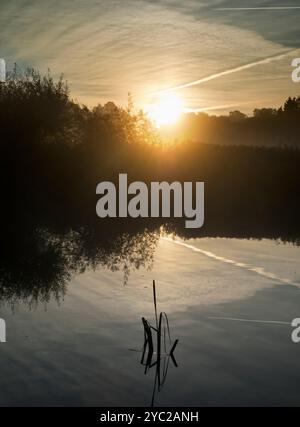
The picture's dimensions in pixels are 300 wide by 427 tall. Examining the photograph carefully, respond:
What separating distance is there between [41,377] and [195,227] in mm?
21343

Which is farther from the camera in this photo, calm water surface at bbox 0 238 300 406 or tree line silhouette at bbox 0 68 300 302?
tree line silhouette at bbox 0 68 300 302

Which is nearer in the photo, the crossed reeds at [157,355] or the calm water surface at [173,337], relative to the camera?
the calm water surface at [173,337]

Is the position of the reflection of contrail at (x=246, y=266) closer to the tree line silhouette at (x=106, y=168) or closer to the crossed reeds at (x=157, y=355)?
the tree line silhouette at (x=106, y=168)

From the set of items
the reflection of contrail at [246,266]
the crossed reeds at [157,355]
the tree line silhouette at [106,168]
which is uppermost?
the tree line silhouette at [106,168]

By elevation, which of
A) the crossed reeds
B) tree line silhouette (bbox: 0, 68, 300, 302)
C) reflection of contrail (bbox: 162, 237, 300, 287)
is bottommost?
the crossed reeds

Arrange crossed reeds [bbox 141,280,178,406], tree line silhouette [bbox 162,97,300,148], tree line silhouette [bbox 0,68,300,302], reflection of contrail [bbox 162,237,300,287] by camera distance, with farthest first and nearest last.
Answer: tree line silhouette [bbox 162,97,300,148] < tree line silhouette [bbox 0,68,300,302] < reflection of contrail [bbox 162,237,300,287] < crossed reeds [bbox 141,280,178,406]

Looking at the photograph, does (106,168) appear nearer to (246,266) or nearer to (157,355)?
(246,266)

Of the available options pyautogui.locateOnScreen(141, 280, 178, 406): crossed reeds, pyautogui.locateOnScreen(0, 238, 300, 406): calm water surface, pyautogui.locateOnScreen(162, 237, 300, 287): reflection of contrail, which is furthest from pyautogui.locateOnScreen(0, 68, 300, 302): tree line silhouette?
pyautogui.locateOnScreen(141, 280, 178, 406): crossed reeds

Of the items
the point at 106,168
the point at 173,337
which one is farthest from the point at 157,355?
the point at 106,168

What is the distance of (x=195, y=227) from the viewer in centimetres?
3023

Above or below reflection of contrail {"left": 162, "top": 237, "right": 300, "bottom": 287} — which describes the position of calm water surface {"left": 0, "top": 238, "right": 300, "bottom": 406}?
below

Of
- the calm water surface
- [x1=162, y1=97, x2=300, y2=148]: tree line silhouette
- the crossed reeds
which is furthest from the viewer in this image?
[x1=162, y1=97, x2=300, y2=148]: tree line silhouette

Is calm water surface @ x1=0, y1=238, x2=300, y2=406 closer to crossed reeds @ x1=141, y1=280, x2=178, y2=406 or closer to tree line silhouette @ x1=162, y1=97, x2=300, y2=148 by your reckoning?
crossed reeds @ x1=141, y1=280, x2=178, y2=406

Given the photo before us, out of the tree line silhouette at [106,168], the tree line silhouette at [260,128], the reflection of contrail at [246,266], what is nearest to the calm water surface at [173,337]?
the reflection of contrail at [246,266]
